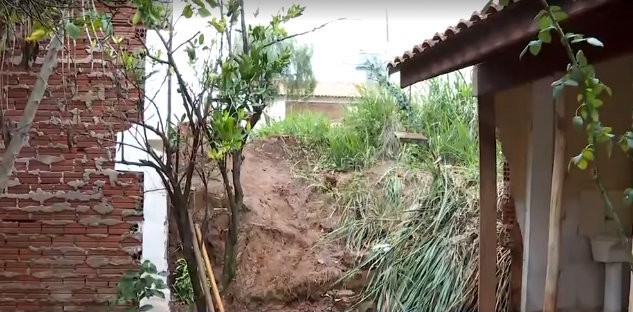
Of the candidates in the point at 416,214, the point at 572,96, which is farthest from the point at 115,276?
the point at 572,96

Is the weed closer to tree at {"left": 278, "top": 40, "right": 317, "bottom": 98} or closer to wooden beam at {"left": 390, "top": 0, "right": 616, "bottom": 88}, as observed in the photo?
wooden beam at {"left": 390, "top": 0, "right": 616, "bottom": 88}

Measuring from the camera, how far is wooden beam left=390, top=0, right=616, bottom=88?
9.27 ft

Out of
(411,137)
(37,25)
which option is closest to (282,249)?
(411,137)

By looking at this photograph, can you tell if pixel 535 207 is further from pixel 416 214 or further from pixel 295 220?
pixel 295 220

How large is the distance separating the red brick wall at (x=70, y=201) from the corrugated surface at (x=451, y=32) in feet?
7.28

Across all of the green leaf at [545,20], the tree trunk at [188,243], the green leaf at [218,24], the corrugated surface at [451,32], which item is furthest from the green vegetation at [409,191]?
the green leaf at [545,20]

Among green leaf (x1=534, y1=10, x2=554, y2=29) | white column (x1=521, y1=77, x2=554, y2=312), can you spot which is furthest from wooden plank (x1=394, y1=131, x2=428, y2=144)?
green leaf (x1=534, y1=10, x2=554, y2=29)

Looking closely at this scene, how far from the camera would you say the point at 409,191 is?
7.04m

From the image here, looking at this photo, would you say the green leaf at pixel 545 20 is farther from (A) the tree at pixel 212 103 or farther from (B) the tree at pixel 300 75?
(B) the tree at pixel 300 75

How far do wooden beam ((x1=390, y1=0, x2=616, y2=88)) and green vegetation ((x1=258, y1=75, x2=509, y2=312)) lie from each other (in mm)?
2083

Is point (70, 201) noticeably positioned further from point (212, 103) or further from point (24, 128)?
point (24, 128)

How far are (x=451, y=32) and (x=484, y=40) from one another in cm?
25

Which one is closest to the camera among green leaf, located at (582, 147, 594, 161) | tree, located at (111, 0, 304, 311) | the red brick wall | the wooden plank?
green leaf, located at (582, 147, 594, 161)

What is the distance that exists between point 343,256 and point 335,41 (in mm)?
3205
